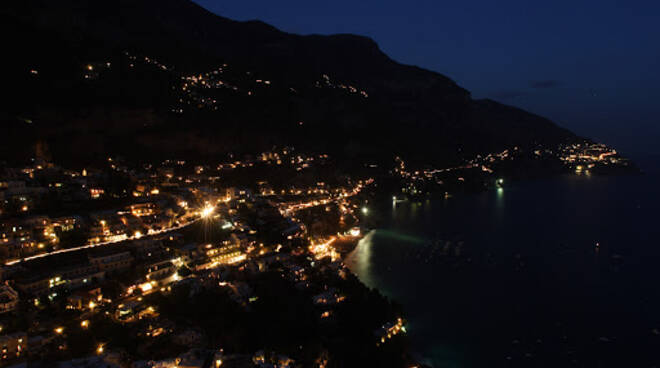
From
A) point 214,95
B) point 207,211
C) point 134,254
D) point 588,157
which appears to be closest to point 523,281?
point 207,211

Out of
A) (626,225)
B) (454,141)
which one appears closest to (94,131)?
(626,225)

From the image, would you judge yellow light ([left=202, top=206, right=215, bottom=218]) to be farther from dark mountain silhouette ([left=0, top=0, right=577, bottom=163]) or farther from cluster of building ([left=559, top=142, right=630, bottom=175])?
cluster of building ([left=559, top=142, right=630, bottom=175])

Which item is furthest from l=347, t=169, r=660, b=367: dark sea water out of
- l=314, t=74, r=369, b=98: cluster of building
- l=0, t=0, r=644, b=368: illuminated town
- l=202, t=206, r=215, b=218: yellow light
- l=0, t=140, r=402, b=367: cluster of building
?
l=314, t=74, r=369, b=98: cluster of building

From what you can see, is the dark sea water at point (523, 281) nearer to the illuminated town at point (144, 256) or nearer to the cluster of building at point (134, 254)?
the illuminated town at point (144, 256)

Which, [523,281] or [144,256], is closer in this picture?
[144,256]

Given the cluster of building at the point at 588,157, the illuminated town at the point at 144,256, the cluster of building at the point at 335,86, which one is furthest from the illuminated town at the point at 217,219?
the cluster of building at the point at 335,86

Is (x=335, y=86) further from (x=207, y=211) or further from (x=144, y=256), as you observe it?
(x=144, y=256)
